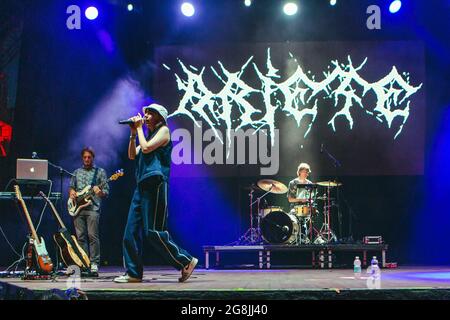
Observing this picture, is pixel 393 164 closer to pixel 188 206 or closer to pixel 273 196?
pixel 273 196

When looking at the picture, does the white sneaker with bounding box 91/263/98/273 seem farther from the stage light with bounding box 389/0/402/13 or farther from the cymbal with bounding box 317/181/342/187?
the stage light with bounding box 389/0/402/13

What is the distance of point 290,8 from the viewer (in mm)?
11688

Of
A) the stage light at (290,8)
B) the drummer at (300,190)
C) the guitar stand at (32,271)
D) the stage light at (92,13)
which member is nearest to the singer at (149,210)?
the guitar stand at (32,271)

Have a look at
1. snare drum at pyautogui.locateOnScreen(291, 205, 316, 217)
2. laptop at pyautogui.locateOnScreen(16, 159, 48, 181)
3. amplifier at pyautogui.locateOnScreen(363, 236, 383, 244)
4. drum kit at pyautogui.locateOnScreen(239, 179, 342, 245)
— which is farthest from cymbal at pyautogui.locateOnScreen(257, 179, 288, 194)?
laptop at pyautogui.locateOnScreen(16, 159, 48, 181)

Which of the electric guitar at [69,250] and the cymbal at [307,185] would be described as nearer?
the electric guitar at [69,250]

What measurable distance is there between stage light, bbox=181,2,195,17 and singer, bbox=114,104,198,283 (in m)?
5.29

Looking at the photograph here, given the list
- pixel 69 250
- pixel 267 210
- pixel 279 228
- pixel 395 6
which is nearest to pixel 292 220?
pixel 279 228

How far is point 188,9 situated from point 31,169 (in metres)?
4.43

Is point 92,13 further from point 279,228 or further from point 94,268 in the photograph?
point 279,228

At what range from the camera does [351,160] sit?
11.5 m

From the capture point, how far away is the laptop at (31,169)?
928 centimetres

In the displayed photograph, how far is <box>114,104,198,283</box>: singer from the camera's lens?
690 cm

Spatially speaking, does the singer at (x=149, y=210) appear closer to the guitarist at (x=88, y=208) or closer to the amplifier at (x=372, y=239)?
the guitarist at (x=88, y=208)
